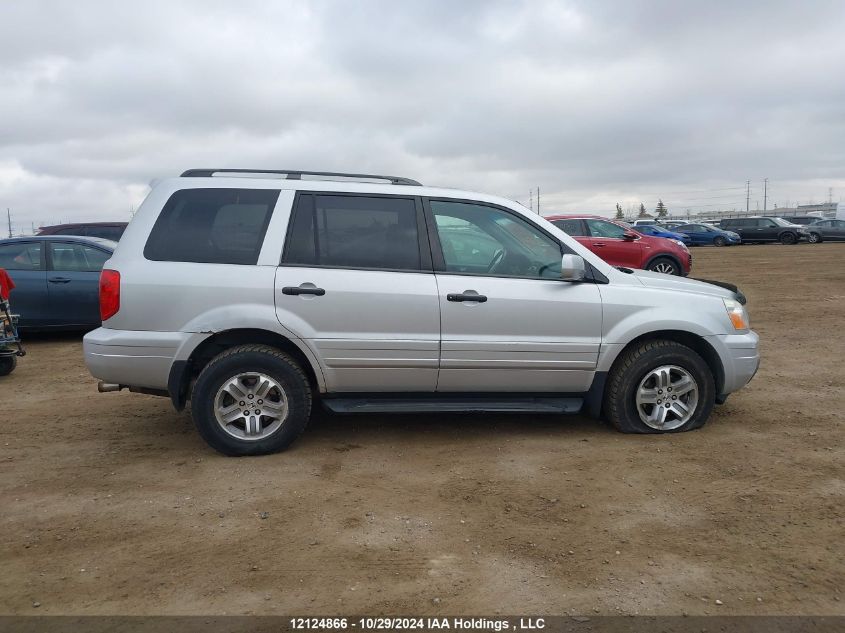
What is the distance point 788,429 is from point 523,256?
95.3 inches

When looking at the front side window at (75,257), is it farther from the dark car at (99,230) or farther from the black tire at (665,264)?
the black tire at (665,264)

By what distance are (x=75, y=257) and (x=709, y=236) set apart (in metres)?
31.2

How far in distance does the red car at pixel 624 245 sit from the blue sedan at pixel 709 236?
21399 mm

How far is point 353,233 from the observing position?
485 centimetres

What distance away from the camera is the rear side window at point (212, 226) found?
15.4 feet

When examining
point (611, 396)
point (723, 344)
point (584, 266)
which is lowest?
point (611, 396)

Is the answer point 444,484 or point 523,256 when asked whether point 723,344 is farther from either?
point 444,484

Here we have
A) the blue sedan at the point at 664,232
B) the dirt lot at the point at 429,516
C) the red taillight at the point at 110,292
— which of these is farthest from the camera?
the blue sedan at the point at 664,232

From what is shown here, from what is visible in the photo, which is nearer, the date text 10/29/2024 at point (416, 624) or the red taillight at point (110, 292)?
the date text 10/29/2024 at point (416, 624)

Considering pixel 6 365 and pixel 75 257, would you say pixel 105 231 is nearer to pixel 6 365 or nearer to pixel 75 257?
pixel 75 257

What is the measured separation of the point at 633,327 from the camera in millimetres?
4961

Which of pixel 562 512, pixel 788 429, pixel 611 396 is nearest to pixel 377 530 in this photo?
pixel 562 512

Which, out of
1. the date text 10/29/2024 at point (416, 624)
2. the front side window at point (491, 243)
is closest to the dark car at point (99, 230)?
the front side window at point (491, 243)

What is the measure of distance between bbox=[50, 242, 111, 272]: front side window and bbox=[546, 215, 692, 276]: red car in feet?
29.0
